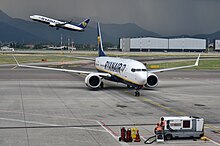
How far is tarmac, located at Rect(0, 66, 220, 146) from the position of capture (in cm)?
2227

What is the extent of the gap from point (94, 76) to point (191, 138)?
24.8m

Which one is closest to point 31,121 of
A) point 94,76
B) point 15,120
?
point 15,120

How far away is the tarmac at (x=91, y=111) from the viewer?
22.3 metres

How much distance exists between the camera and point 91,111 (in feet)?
104

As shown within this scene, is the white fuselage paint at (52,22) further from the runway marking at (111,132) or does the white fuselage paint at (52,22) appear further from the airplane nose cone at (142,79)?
the runway marking at (111,132)

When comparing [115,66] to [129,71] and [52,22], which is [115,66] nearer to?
[129,71]

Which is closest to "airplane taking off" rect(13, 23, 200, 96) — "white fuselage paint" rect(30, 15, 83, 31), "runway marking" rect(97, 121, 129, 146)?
"runway marking" rect(97, 121, 129, 146)

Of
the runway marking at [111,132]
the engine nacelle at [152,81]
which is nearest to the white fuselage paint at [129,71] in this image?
the engine nacelle at [152,81]

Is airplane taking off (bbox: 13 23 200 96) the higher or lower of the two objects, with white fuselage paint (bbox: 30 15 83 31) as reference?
lower

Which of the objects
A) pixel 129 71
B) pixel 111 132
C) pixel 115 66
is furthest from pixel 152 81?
pixel 111 132

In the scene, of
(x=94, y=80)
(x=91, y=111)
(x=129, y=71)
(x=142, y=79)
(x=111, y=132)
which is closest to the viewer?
(x=111, y=132)

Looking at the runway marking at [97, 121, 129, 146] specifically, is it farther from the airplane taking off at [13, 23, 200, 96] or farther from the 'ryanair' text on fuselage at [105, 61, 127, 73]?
the 'ryanair' text on fuselage at [105, 61, 127, 73]

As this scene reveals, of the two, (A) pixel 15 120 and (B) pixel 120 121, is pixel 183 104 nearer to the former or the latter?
(B) pixel 120 121

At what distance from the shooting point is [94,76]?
152 ft
